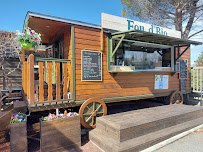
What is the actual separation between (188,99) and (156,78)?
331cm

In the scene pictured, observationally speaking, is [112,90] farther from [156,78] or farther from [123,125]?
[156,78]

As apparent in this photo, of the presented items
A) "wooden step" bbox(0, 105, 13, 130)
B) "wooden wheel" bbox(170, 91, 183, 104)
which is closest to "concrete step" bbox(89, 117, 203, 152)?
"wooden step" bbox(0, 105, 13, 130)

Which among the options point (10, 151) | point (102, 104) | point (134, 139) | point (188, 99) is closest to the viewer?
point (10, 151)

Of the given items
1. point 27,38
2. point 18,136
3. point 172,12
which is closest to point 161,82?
point 27,38

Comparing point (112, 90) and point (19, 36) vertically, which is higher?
point (19, 36)

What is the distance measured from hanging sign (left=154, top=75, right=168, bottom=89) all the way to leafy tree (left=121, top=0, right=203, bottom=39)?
6.77 m

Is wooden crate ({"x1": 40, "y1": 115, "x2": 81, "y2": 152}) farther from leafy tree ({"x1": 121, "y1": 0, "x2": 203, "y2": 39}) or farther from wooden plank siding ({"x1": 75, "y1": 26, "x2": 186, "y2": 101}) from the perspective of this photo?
leafy tree ({"x1": 121, "y1": 0, "x2": 203, "y2": 39})

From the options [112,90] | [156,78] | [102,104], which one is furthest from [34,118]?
[156,78]

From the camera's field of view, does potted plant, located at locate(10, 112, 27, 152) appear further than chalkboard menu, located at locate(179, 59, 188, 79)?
No

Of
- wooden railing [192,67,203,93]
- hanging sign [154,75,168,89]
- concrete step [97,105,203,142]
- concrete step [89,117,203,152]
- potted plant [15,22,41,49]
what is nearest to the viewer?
concrete step [89,117,203,152]

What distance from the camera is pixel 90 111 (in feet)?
14.7

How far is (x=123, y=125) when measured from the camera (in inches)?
140

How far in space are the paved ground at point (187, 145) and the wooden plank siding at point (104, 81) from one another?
2.10 metres

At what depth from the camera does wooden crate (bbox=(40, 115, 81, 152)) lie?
3.34 meters
